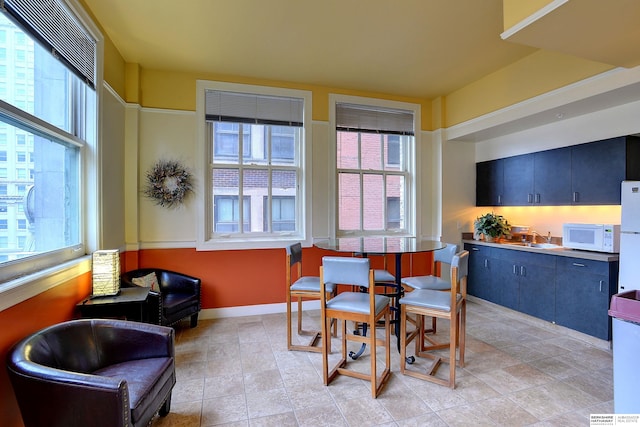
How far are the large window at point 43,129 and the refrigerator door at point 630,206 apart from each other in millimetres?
4532

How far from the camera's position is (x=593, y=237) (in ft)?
10.2

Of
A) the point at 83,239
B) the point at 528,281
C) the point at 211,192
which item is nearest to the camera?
the point at 83,239

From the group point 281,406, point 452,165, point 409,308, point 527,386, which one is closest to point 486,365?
point 527,386

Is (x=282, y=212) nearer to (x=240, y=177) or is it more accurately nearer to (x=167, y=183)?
(x=240, y=177)

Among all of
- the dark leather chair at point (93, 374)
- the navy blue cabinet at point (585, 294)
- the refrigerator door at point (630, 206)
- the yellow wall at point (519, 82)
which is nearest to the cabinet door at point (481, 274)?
the navy blue cabinet at point (585, 294)

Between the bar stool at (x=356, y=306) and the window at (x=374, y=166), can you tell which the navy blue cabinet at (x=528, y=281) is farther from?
the bar stool at (x=356, y=306)

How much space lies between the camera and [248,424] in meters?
1.93

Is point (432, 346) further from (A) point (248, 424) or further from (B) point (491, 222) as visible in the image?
(B) point (491, 222)

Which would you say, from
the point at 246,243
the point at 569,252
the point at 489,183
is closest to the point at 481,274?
the point at 569,252

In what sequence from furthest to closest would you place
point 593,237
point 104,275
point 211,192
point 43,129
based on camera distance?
point 211,192 < point 593,237 < point 104,275 < point 43,129

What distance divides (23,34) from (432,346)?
3839 millimetres

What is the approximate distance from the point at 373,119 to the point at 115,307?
12.3 ft

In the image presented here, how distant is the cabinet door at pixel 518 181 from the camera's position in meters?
3.93

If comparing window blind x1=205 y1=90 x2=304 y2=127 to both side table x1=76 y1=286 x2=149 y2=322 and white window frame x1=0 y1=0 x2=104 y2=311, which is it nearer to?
white window frame x1=0 y1=0 x2=104 y2=311
